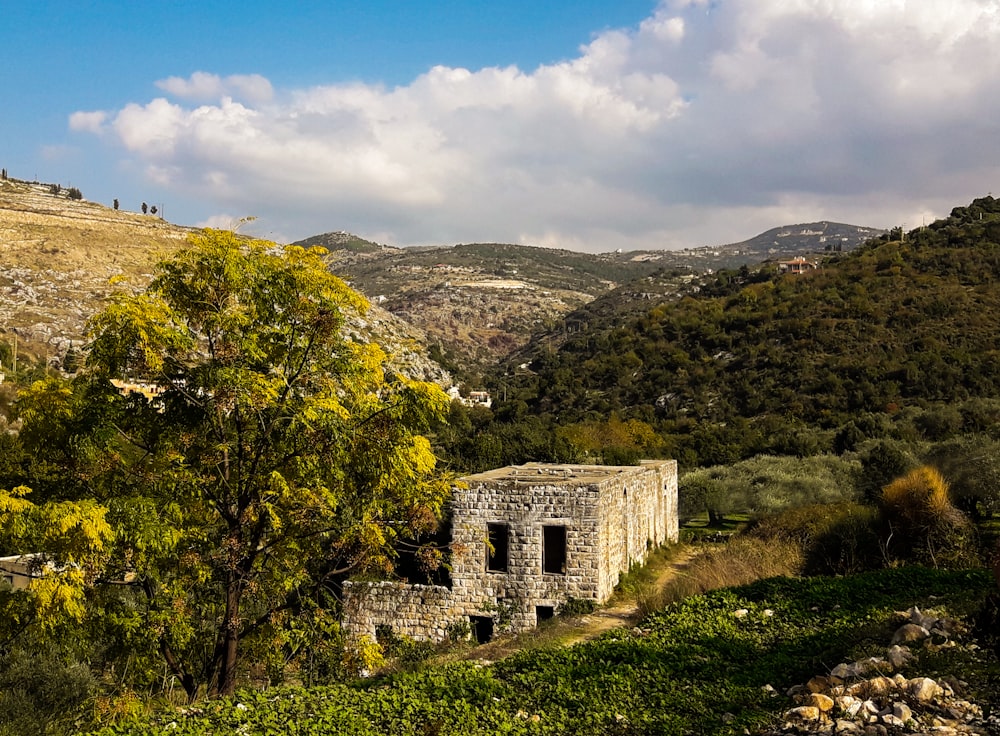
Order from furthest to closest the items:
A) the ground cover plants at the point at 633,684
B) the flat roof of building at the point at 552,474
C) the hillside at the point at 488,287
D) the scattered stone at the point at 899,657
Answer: the hillside at the point at 488,287, the flat roof of building at the point at 552,474, the scattered stone at the point at 899,657, the ground cover plants at the point at 633,684

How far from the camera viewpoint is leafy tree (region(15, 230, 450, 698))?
363 inches

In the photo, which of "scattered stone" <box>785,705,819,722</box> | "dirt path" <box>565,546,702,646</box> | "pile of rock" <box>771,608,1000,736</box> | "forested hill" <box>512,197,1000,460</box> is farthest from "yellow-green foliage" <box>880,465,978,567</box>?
"forested hill" <box>512,197,1000,460</box>

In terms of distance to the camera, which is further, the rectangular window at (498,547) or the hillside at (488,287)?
the hillside at (488,287)

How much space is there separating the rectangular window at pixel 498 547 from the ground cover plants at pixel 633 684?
5506mm

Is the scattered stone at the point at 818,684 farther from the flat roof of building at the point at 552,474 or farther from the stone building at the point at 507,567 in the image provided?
the flat roof of building at the point at 552,474

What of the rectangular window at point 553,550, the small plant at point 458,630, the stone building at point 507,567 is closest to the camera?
the small plant at point 458,630

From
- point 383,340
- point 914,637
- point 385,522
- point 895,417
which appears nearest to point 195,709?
point 385,522

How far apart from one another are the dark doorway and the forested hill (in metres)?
30.3

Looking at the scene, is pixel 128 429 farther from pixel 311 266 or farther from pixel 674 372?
pixel 674 372

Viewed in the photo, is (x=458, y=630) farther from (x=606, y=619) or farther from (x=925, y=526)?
(x=925, y=526)

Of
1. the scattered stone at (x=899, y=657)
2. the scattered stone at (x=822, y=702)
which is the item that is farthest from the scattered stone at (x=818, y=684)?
the scattered stone at (x=899, y=657)

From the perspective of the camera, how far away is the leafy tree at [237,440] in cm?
922

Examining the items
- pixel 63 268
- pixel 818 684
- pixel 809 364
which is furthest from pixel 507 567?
pixel 63 268

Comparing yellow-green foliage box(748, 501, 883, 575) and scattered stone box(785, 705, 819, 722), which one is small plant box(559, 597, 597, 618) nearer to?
yellow-green foliage box(748, 501, 883, 575)
